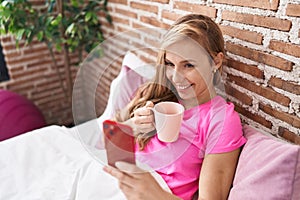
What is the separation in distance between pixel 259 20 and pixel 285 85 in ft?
0.77

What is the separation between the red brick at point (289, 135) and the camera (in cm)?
98

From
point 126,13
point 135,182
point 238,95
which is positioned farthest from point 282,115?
point 126,13

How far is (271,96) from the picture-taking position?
1038 mm

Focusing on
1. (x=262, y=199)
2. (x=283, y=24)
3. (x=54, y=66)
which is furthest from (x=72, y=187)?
(x=54, y=66)

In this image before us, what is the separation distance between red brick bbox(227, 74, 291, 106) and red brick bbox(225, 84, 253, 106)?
3cm

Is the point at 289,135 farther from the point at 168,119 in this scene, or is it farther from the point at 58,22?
the point at 58,22

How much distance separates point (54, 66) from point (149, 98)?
149 cm

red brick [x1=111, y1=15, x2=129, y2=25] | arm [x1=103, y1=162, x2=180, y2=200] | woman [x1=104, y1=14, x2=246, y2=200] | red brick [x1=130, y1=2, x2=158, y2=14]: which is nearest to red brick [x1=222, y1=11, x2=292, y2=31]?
woman [x1=104, y1=14, x2=246, y2=200]

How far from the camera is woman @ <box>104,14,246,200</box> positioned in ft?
3.13

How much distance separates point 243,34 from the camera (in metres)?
1.09

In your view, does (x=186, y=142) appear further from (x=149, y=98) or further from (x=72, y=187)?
(x=72, y=187)

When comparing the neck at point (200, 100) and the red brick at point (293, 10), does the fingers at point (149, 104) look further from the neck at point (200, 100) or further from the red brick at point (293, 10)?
the red brick at point (293, 10)

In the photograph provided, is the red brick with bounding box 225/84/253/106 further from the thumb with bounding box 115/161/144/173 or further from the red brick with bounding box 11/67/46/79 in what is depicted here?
the red brick with bounding box 11/67/46/79

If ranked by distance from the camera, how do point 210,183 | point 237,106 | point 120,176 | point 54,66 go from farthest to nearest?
1. point 54,66
2. point 237,106
3. point 210,183
4. point 120,176
